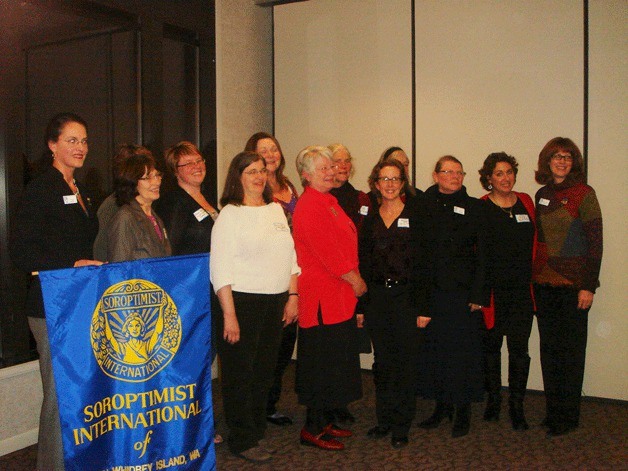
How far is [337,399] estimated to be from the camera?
314 cm

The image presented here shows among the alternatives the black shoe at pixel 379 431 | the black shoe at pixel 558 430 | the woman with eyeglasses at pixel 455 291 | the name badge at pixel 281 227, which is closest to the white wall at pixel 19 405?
the name badge at pixel 281 227

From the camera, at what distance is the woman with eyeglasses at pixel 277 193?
3500 mm

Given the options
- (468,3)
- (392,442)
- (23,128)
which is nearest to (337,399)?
(392,442)

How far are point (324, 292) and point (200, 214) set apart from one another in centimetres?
76

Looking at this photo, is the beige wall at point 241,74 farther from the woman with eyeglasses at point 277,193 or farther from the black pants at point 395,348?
the black pants at point 395,348

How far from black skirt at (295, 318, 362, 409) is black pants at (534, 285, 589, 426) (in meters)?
1.13

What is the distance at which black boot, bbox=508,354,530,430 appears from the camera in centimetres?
349

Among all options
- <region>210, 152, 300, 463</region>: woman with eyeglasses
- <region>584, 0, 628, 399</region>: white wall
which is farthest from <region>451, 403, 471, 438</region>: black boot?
<region>584, 0, 628, 399</region>: white wall

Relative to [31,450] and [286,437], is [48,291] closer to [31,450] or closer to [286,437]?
[31,450]

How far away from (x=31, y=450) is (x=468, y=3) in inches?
156

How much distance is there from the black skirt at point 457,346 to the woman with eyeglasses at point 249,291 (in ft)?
2.77

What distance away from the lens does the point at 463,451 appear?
3172 millimetres

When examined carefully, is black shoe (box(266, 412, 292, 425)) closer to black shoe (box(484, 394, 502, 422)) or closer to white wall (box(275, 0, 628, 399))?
black shoe (box(484, 394, 502, 422))

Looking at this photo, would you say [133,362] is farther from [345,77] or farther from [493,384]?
[345,77]
